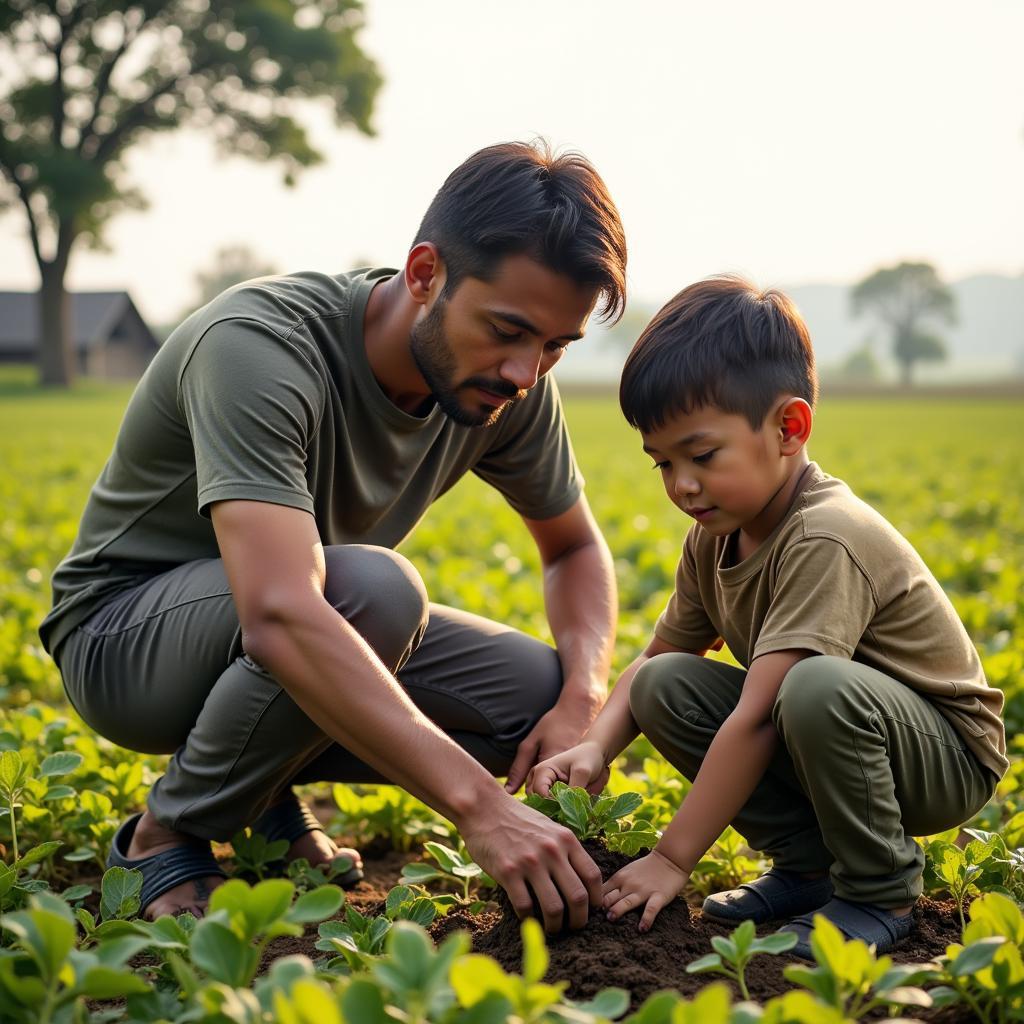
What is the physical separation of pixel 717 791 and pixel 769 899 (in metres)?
0.36

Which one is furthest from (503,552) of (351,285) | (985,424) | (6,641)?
(985,424)

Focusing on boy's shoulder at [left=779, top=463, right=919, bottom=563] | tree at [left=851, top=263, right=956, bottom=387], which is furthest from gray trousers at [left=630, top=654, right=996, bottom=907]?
tree at [left=851, top=263, right=956, bottom=387]

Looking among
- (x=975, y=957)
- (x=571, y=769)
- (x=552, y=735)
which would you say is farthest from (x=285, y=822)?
(x=975, y=957)

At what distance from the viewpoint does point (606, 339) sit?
158125mm

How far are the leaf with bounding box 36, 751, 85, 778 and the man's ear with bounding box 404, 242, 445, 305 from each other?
127 cm

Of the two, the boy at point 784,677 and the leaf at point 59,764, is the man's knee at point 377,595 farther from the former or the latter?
the leaf at point 59,764

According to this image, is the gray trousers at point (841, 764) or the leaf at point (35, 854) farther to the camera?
the leaf at point (35, 854)

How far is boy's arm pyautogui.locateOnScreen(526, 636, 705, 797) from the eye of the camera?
2289mm

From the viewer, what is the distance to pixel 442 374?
260 centimetres

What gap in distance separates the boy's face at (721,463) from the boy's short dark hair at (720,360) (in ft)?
0.08

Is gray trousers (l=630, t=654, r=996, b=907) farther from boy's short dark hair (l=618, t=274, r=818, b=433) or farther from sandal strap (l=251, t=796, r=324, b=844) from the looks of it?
sandal strap (l=251, t=796, r=324, b=844)

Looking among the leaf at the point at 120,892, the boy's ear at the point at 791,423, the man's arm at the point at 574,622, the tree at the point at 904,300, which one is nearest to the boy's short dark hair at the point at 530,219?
the boy's ear at the point at 791,423

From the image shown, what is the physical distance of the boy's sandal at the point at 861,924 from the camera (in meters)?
2.00

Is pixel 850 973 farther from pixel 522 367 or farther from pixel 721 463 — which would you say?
pixel 522 367
